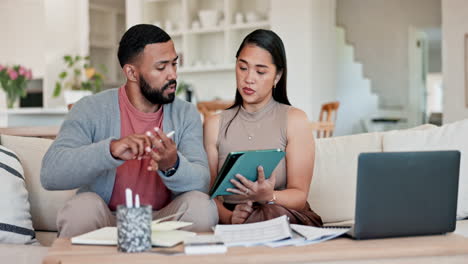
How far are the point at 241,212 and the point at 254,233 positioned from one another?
0.39 meters

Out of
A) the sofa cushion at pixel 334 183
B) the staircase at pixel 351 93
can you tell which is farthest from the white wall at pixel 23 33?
the sofa cushion at pixel 334 183

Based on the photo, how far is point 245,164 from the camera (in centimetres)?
174

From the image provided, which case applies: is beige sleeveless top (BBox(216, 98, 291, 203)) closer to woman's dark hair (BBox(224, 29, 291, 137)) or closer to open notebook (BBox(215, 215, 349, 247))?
woman's dark hair (BBox(224, 29, 291, 137))

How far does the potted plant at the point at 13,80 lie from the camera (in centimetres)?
536

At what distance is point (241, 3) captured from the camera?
7.30 metres

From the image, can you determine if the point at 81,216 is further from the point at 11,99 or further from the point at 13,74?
the point at 11,99

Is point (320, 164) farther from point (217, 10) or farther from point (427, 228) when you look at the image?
point (217, 10)

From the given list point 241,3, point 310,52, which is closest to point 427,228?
point 310,52

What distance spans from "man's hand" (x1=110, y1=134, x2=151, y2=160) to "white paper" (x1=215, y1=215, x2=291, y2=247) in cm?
31

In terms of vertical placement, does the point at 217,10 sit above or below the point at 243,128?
above

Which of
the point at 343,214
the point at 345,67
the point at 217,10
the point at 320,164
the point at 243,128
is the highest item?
the point at 217,10

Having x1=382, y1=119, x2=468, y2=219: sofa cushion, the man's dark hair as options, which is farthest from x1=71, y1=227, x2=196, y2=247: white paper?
x1=382, y1=119, x2=468, y2=219: sofa cushion

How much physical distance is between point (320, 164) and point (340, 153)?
10 cm

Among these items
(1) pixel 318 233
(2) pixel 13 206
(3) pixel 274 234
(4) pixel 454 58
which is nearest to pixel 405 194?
(1) pixel 318 233
